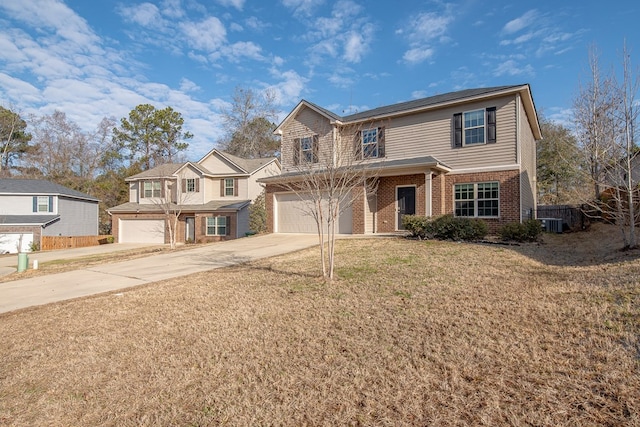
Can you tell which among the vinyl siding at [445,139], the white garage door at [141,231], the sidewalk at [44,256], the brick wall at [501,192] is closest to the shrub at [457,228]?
the brick wall at [501,192]

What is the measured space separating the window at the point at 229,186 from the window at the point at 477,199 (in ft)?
56.7

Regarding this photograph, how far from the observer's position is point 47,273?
1009 centimetres

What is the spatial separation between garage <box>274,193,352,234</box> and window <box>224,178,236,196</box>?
9.69m

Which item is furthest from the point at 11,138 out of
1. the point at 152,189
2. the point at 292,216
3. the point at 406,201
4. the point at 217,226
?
the point at 406,201

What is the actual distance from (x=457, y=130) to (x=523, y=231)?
206 inches

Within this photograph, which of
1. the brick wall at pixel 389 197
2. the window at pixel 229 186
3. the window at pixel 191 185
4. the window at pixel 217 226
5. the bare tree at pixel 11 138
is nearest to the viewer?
the brick wall at pixel 389 197

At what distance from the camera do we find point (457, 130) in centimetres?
1452

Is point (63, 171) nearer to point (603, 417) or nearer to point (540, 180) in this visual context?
point (603, 417)

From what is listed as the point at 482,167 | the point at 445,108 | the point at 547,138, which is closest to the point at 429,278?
the point at 482,167

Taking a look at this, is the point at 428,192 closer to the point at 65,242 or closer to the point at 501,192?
the point at 501,192

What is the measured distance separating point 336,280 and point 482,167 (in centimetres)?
1003

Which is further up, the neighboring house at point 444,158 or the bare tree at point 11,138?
the bare tree at point 11,138

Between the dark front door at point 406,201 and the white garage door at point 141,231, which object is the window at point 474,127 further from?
the white garage door at point 141,231

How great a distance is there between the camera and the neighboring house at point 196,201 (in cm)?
2491
